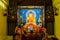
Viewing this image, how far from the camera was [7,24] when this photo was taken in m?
9.12

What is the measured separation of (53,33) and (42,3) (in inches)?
58.5

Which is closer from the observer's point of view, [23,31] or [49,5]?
[23,31]

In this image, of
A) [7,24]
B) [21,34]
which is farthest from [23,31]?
[7,24]

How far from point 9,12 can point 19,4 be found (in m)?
0.60

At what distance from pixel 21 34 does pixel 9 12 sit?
2.81 metres

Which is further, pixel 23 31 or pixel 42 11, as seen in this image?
A: pixel 42 11

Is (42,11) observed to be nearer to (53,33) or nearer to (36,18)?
(36,18)

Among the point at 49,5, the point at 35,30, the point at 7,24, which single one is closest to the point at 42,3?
the point at 49,5

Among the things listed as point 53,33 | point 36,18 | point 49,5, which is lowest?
point 53,33

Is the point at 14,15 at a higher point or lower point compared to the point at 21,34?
higher

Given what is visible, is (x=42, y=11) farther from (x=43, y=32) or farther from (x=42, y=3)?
(x=43, y=32)

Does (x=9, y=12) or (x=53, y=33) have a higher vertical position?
(x=9, y=12)

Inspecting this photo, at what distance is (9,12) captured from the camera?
360 inches

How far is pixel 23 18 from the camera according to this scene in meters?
9.32
